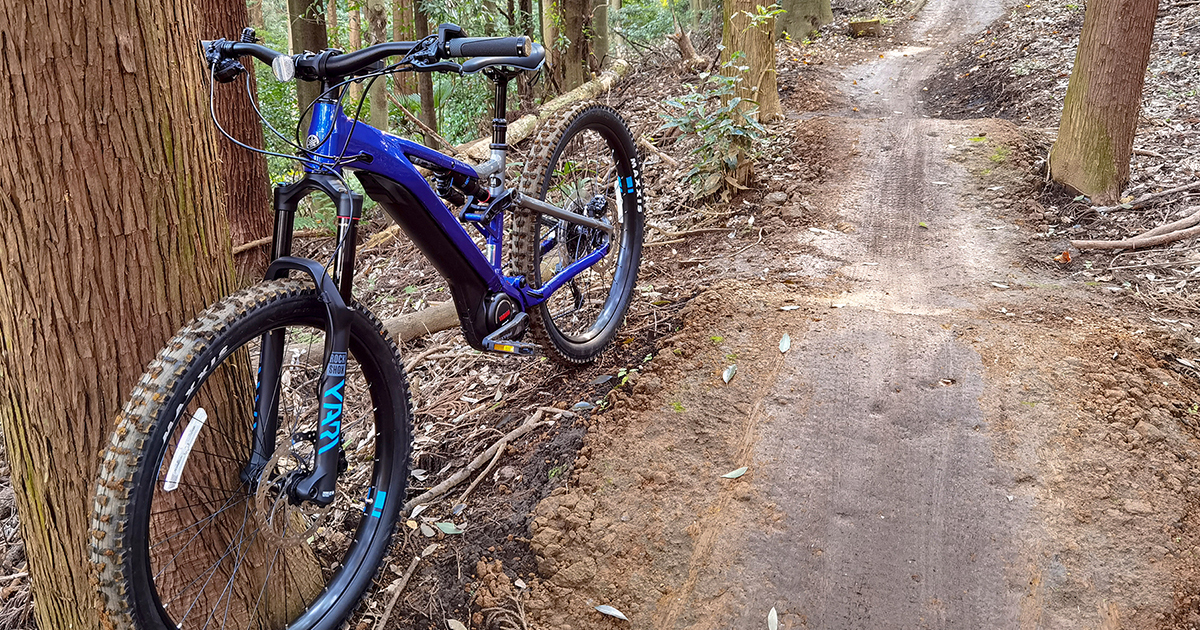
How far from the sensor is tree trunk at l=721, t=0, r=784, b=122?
22.3 feet

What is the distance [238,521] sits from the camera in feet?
7.49

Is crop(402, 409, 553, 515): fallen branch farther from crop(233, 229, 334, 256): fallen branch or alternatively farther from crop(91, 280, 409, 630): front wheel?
crop(233, 229, 334, 256): fallen branch

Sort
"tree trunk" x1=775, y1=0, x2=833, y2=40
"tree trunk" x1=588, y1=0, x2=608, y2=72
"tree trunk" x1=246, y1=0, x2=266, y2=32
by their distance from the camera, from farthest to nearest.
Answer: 1. "tree trunk" x1=246, y1=0, x2=266, y2=32
2. "tree trunk" x1=775, y1=0, x2=833, y2=40
3. "tree trunk" x1=588, y1=0, x2=608, y2=72

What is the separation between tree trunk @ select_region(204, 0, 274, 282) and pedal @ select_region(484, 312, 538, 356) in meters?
2.13

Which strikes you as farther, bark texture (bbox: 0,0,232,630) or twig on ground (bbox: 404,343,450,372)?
twig on ground (bbox: 404,343,450,372)

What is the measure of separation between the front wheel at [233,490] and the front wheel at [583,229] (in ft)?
3.88

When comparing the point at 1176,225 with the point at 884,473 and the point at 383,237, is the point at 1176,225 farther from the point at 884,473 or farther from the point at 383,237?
the point at 383,237

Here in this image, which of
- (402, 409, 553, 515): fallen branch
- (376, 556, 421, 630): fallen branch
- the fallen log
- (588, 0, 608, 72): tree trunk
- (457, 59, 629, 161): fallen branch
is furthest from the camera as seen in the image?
(588, 0, 608, 72): tree trunk

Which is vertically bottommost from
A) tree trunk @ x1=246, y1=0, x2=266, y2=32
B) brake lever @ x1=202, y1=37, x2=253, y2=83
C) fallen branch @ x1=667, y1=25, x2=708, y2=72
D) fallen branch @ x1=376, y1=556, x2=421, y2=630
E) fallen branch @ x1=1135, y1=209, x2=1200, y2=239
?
fallen branch @ x1=376, y1=556, x2=421, y2=630

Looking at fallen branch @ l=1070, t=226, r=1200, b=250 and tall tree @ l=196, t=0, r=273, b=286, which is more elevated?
tall tree @ l=196, t=0, r=273, b=286

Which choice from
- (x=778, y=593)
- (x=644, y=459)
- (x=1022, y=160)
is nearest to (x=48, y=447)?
(x=644, y=459)

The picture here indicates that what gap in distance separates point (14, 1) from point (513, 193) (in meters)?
1.89

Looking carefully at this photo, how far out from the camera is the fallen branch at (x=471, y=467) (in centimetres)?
315

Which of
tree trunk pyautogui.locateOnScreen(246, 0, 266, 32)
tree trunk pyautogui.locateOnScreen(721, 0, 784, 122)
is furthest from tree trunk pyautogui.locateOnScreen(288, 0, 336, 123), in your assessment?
tree trunk pyautogui.locateOnScreen(246, 0, 266, 32)
